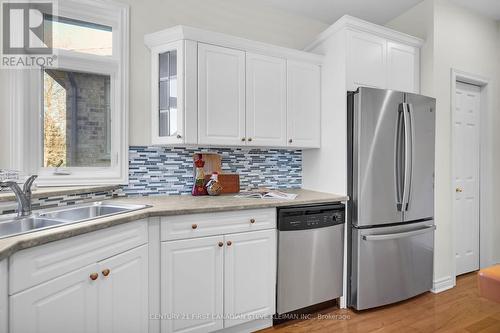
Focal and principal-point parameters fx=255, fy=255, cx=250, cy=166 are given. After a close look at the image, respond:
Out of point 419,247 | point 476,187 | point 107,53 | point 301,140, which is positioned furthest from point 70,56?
point 476,187

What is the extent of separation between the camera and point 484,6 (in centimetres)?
274

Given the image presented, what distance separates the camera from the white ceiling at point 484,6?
2.66 m

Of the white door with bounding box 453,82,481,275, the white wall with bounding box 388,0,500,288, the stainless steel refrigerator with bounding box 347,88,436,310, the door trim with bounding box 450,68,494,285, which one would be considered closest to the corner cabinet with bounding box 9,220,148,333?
the stainless steel refrigerator with bounding box 347,88,436,310

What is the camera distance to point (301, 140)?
245cm

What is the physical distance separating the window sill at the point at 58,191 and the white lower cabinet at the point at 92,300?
0.71 metres

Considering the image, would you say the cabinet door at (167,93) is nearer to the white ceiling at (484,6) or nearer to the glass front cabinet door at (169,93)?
the glass front cabinet door at (169,93)

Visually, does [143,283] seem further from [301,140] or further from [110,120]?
[301,140]

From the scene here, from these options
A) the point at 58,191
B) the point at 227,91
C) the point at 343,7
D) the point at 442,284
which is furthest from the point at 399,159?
the point at 58,191

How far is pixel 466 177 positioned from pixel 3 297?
3905mm

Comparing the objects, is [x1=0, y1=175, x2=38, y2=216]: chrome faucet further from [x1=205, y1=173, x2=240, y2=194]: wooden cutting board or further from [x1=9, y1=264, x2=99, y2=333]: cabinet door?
[x1=205, y1=173, x2=240, y2=194]: wooden cutting board

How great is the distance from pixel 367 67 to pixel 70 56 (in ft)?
8.21

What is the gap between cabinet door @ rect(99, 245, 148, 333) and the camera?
4.40 ft

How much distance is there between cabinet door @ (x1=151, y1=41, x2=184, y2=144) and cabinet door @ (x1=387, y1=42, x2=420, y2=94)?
1.94 meters

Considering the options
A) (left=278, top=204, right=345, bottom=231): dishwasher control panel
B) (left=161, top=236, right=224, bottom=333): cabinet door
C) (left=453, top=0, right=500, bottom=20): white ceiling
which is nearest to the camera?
(left=161, top=236, right=224, bottom=333): cabinet door
